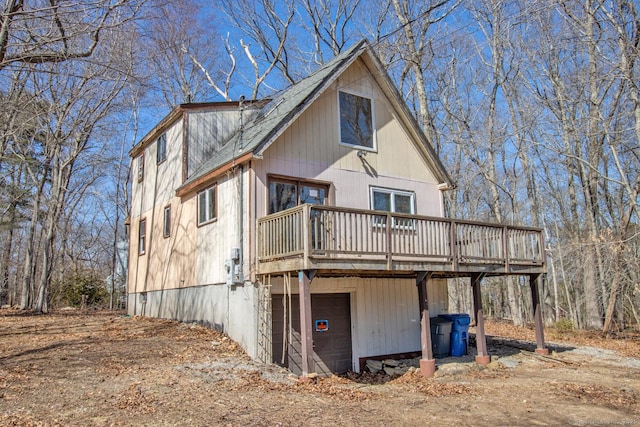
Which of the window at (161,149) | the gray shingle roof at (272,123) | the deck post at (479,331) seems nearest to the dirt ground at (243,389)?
the deck post at (479,331)

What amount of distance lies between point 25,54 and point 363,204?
839cm

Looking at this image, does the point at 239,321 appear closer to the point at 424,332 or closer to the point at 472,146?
the point at 424,332

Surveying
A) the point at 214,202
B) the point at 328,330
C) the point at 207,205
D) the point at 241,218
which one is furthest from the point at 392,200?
the point at 207,205

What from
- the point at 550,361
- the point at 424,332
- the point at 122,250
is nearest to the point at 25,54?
the point at 424,332

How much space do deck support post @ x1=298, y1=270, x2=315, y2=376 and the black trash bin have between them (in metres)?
4.99

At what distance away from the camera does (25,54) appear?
9.93 meters

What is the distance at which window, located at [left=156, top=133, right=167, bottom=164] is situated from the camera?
15822 millimetres

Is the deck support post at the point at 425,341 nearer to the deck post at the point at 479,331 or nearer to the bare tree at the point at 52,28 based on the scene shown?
the deck post at the point at 479,331

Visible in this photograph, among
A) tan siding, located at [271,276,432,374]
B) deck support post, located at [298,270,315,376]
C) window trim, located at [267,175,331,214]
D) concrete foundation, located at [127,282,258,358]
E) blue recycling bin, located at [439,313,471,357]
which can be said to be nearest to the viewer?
deck support post, located at [298,270,315,376]

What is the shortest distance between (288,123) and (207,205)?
3.32 metres

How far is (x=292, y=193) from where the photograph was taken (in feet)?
39.2

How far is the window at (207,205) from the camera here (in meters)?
12.6

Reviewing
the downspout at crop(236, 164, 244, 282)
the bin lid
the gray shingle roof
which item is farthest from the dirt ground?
the gray shingle roof

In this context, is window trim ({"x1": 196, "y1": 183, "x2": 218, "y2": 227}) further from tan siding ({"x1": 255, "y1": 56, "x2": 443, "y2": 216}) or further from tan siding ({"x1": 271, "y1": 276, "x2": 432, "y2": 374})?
tan siding ({"x1": 271, "y1": 276, "x2": 432, "y2": 374})
